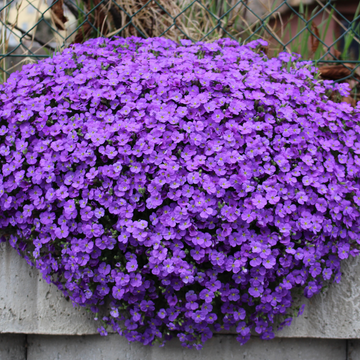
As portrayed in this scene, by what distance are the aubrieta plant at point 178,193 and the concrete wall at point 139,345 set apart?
13 cm

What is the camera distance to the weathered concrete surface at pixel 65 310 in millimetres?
1696

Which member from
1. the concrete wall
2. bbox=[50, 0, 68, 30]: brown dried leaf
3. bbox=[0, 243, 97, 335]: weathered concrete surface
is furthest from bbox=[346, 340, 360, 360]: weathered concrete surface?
bbox=[50, 0, 68, 30]: brown dried leaf

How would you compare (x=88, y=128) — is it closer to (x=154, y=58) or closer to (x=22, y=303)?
(x=154, y=58)

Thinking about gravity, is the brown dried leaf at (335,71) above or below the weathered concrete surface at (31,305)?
above

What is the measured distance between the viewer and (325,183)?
5.04 feet

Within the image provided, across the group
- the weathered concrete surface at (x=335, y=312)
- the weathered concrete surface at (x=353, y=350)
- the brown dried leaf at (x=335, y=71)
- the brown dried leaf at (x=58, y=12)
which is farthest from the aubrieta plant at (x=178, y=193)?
the brown dried leaf at (x=58, y=12)

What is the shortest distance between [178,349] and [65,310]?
56 cm

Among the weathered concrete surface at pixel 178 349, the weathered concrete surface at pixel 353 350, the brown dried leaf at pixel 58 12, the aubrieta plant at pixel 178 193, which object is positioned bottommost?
the weathered concrete surface at pixel 353 350

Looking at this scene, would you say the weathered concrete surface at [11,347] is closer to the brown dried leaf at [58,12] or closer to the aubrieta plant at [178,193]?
the aubrieta plant at [178,193]

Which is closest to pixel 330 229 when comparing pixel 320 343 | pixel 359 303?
pixel 359 303

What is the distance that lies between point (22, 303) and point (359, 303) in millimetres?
1607

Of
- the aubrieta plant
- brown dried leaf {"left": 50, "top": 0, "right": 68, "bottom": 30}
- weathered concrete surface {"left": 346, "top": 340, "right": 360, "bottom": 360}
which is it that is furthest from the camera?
brown dried leaf {"left": 50, "top": 0, "right": 68, "bottom": 30}

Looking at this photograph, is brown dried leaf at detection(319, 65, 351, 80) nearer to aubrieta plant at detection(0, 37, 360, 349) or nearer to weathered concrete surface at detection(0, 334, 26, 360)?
aubrieta plant at detection(0, 37, 360, 349)

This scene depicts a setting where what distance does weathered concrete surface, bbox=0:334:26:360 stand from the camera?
181 centimetres
